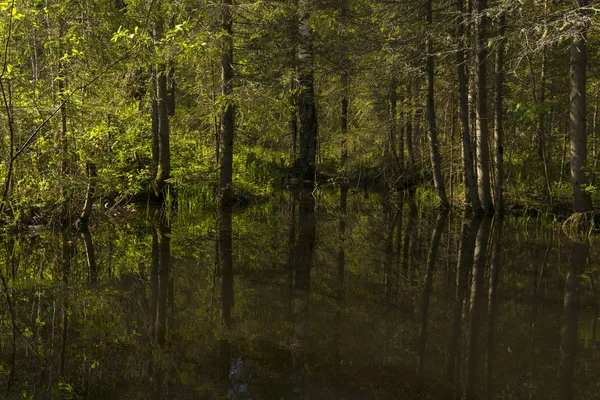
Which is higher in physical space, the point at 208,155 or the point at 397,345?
the point at 208,155

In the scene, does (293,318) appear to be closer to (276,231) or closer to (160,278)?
(160,278)

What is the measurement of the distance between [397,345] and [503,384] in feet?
3.32

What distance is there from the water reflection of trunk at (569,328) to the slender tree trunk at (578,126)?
3.47 m

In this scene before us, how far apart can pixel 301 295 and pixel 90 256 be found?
3.74 m

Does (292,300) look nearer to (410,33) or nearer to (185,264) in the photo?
(185,264)

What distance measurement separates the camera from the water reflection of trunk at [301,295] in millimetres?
3916

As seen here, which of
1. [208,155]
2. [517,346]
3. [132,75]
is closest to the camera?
[517,346]

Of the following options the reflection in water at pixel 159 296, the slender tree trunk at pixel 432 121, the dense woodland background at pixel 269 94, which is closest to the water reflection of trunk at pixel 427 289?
the reflection in water at pixel 159 296

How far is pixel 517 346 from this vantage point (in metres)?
4.54

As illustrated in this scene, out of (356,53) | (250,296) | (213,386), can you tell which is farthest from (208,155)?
(213,386)

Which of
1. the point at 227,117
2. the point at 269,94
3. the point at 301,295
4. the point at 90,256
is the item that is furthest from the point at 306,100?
the point at 301,295

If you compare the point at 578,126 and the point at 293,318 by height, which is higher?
the point at 578,126

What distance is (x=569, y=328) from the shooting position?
16.4ft

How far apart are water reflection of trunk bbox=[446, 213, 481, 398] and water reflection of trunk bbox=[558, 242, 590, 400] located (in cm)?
82
